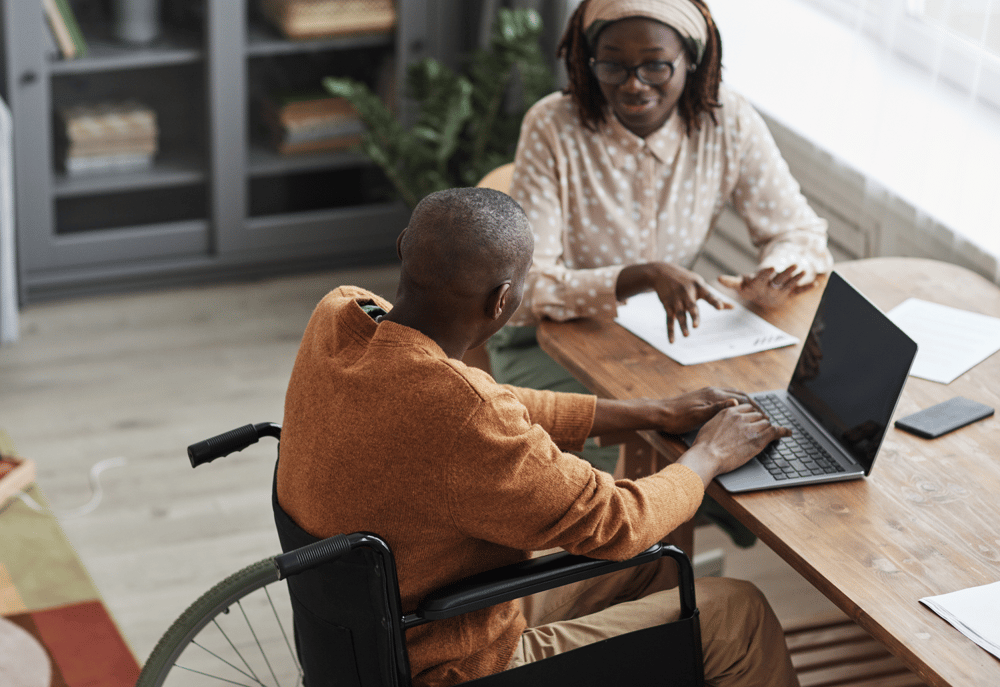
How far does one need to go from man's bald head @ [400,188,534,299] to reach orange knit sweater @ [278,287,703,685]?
66mm

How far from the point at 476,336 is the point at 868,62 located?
1.56m

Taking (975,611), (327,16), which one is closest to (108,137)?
(327,16)

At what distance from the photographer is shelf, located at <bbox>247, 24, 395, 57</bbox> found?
3676 mm

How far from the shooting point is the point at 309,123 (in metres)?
3.82

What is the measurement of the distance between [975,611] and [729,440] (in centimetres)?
39

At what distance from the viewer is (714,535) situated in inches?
105

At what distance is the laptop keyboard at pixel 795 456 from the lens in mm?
1559

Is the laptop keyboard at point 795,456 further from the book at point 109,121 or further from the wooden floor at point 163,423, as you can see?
the book at point 109,121

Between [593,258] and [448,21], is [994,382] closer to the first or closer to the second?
[593,258]

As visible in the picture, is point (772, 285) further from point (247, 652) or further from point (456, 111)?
point (456, 111)

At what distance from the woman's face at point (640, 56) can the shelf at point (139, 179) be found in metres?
2.04

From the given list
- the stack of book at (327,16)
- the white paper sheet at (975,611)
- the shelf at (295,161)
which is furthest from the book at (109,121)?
the white paper sheet at (975,611)

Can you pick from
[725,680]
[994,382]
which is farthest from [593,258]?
[725,680]

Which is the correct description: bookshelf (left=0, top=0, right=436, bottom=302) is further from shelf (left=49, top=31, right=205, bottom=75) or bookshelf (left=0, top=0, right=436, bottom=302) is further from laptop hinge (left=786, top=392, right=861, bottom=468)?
laptop hinge (left=786, top=392, right=861, bottom=468)
